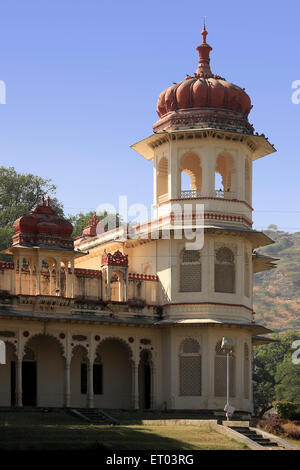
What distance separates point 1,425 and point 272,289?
163 m

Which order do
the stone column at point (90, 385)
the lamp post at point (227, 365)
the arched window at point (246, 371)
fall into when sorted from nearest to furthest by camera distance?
1. the lamp post at point (227, 365)
2. the stone column at point (90, 385)
3. the arched window at point (246, 371)

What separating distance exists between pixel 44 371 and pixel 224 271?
9.13 meters

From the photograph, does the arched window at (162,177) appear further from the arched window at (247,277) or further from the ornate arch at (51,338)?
the ornate arch at (51,338)

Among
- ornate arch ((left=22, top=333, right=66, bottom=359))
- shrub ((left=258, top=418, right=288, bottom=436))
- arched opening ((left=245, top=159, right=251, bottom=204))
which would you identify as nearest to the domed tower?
arched opening ((left=245, top=159, right=251, bottom=204))

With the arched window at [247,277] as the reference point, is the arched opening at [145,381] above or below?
below

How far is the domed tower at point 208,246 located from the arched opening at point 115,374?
2397mm

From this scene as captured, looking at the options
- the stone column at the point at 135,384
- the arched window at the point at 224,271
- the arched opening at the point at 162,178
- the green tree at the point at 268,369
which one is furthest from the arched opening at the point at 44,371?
the green tree at the point at 268,369

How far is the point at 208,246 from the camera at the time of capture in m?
47.6

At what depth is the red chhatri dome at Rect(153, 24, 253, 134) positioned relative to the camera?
1919 inches

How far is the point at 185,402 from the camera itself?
46.9 meters

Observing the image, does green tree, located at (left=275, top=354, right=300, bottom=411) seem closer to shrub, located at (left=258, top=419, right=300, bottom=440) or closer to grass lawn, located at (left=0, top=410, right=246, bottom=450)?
shrub, located at (left=258, top=419, right=300, bottom=440)

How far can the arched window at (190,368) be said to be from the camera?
154 ft
